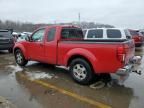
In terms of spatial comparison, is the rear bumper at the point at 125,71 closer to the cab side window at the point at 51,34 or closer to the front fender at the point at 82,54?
the front fender at the point at 82,54

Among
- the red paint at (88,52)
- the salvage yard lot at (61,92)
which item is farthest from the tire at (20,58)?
the salvage yard lot at (61,92)

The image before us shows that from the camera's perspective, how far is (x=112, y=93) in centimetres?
613

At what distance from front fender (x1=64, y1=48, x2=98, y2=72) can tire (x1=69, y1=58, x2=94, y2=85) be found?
0.20 meters

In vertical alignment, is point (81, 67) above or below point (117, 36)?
below

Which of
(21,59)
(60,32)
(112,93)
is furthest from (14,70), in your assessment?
(112,93)

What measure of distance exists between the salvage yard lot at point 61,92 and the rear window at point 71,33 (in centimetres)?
139

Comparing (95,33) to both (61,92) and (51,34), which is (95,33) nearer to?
(51,34)

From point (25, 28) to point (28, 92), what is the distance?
73.6 metres

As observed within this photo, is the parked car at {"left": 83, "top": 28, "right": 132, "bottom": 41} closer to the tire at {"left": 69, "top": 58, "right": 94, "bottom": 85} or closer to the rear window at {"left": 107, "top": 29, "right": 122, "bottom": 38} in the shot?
the rear window at {"left": 107, "top": 29, "right": 122, "bottom": 38}

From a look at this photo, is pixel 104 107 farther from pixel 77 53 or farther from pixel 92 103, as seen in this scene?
pixel 77 53

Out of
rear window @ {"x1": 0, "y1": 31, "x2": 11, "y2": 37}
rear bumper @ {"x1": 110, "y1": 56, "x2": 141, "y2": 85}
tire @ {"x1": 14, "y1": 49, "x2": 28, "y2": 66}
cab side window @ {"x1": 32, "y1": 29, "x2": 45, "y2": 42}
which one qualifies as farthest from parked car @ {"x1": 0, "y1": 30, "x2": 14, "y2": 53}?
rear bumper @ {"x1": 110, "y1": 56, "x2": 141, "y2": 85}

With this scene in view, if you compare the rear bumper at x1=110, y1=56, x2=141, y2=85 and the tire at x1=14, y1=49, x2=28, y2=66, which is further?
the tire at x1=14, y1=49, x2=28, y2=66

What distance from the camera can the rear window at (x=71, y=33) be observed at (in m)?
7.94

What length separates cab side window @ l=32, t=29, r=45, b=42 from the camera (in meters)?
8.56
